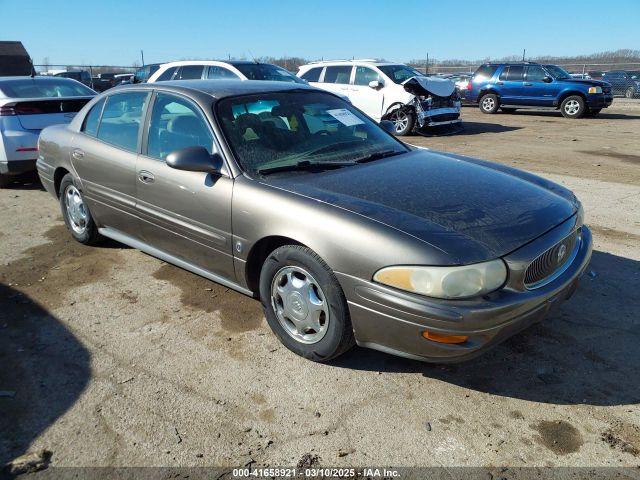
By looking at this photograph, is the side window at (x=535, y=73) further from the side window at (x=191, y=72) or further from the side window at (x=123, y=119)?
the side window at (x=123, y=119)

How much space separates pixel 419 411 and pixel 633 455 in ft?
3.22

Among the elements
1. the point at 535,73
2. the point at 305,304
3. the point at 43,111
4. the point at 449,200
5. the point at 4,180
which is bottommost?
the point at 4,180

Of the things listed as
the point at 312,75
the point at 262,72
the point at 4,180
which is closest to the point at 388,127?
the point at 4,180

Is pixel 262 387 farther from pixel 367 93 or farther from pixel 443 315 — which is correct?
pixel 367 93

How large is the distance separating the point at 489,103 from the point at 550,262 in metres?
17.3

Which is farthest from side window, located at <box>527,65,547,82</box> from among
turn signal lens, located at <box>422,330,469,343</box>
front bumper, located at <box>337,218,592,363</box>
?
turn signal lens, located at <box>422,330,469,343</box>

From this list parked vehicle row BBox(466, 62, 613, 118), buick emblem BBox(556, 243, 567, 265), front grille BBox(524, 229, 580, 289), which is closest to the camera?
front grille BBox(524, 229, 580, 289)

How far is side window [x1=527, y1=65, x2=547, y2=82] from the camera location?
17.0 metres

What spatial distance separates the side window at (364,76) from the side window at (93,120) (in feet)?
29.7

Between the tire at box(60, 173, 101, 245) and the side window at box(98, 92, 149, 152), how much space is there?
2.34 feet

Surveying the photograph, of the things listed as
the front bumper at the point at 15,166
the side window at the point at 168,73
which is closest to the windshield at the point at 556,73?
the side window at the point at 168,73

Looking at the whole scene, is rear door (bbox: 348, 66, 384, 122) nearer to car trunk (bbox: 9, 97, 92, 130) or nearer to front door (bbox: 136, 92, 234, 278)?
car trunk (bbox: 9, 97, 92, 130)

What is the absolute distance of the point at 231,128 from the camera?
3.51 meters

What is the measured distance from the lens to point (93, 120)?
4.68 metres
